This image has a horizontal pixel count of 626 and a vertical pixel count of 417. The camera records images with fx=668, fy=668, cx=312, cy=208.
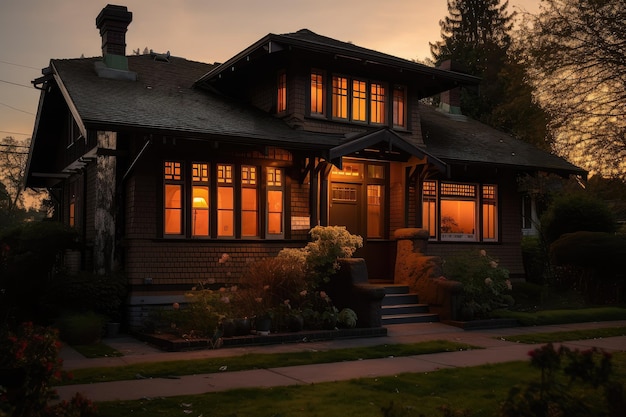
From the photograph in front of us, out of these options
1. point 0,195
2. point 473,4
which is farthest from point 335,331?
point 0,195

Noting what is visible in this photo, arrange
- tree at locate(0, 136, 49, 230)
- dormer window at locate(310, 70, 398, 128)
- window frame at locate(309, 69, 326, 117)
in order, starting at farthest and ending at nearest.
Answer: tree at locate(0, 136, 49, 230), dormer window at locate(310, 70, 398, 128), window frame at locate(309, 69, 326, 117)

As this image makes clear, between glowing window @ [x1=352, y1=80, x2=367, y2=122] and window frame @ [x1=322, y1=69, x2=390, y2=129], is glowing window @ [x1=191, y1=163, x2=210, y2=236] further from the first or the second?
glowing window @ [x1=352, y1=80, x2=367, y2=122]

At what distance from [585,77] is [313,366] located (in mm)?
18158

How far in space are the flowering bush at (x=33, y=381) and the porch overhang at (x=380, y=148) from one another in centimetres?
1011

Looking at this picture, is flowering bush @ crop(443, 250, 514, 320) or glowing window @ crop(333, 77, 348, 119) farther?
glowing window @ crop(333, 77, 348, 119)

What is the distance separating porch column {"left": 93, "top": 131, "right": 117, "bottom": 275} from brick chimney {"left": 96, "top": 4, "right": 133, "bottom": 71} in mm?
4013

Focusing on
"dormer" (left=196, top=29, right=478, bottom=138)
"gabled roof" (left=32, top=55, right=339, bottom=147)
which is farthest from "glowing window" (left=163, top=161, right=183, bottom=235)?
"dormer" (left=196, top=29, right=478, bottom=138)

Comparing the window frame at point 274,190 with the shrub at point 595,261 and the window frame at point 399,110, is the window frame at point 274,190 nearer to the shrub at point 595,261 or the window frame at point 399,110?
the window frame at point 399,110

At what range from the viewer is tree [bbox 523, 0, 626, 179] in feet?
75.0

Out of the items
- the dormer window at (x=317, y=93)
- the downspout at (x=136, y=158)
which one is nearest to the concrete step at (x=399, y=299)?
the dormer window at (x=317, y=93)

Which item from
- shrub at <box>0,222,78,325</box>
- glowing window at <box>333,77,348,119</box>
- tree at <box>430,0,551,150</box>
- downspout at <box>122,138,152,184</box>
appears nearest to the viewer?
downspout at <box>122,138,152,184</box>

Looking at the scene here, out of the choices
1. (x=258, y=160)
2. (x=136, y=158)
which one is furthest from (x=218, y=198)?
(x=136, y=158)

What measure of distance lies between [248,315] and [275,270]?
1014 mm

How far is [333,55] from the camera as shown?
54.1 ft
